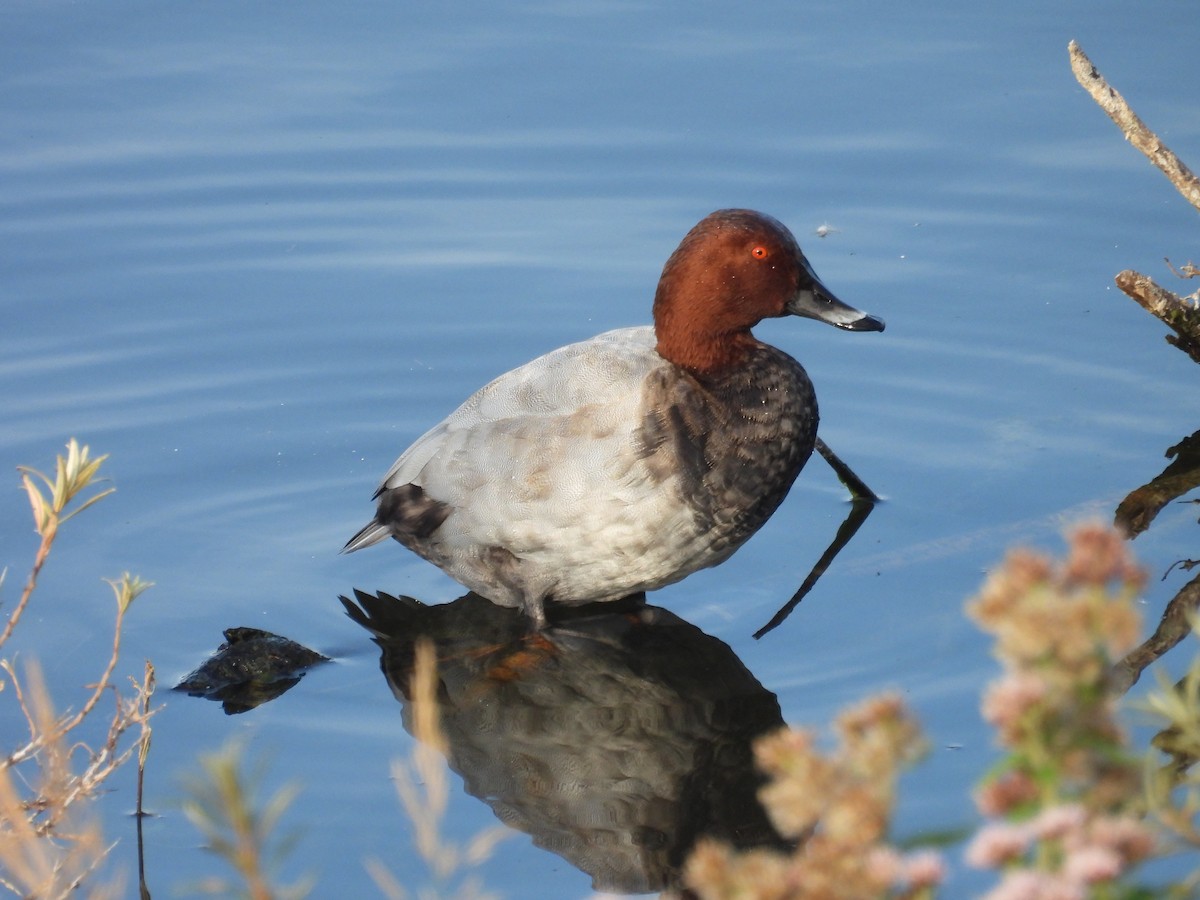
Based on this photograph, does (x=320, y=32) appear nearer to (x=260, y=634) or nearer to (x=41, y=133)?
(x=41, y=133)

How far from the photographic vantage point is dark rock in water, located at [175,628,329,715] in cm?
454

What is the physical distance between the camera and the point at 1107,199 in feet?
23.7

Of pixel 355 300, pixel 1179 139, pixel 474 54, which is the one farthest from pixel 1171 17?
pixel 355 300

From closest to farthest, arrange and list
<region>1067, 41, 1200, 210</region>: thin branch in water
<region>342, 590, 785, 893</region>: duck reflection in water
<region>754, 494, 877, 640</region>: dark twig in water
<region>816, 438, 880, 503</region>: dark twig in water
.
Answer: <region>342, 590, 785, 893</region>: duck reflection in water < <region>754, 494, 877, 640</region>: dark twig in water < <region>1067, 41, 1200, 210</region>: thin branch in water < <region>816, 438, 880, 503</region>: dark twig in water

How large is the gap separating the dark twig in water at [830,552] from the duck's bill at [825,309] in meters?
0.60

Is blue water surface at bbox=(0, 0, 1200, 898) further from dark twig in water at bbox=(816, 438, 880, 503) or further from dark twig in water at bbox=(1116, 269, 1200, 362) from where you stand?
dark twig in water at bbox=(1116, 269, 1200, 362)

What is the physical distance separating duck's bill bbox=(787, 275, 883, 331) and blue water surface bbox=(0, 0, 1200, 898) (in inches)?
30.9

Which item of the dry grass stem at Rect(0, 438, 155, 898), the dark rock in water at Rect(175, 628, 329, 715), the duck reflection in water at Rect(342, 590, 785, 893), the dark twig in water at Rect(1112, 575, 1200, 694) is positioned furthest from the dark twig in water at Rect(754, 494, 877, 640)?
the dry grass stem at Rect(0, 438, 155, 898)

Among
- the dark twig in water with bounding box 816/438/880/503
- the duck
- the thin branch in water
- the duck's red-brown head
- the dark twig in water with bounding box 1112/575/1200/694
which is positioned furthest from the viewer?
the dark twig in water with bounding box 816/438/880/503

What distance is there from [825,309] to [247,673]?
2.09 meters

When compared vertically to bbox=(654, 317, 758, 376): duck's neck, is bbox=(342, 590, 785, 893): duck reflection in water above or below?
below

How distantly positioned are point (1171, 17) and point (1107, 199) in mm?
1488

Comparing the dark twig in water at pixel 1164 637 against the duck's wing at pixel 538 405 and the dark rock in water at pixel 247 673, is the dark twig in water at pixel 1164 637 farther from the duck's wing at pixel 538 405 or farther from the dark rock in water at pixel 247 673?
the dark rock in water at pixel 247 673

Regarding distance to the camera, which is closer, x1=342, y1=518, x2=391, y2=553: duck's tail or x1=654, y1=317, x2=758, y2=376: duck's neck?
x1=654, y1=317, x2=758, y2=376: duck's neck
